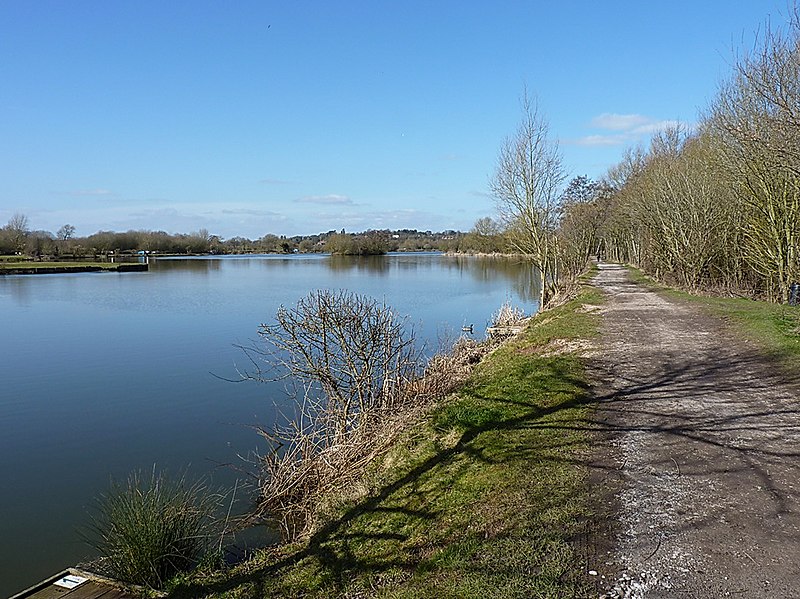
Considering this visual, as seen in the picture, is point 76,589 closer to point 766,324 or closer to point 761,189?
point 766,324

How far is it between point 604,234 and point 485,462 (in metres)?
51.1

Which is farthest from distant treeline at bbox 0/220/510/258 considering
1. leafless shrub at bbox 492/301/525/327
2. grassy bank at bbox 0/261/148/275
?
leafless shrub at bbox 492/301/525/327

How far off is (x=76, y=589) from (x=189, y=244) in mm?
109349

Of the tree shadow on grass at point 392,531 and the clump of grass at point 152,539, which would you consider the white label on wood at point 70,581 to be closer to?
the clump of grass at point 152,539

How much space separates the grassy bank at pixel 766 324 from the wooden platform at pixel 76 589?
878 cm

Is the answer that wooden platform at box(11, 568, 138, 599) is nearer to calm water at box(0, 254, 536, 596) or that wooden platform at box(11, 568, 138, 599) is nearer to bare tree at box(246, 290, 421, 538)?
calm water at box(0, 254, 536, 596)

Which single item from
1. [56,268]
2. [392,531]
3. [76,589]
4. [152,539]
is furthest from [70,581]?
[56,268]

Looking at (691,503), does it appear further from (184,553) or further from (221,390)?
(221,390)

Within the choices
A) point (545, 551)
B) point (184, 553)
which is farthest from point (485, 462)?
point (184, 553)

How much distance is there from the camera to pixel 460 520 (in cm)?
444

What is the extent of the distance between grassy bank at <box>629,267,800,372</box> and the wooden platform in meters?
8.78

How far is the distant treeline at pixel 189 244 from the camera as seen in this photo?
256 ft

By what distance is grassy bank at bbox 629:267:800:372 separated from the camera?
9.07m

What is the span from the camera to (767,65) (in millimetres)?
12648
